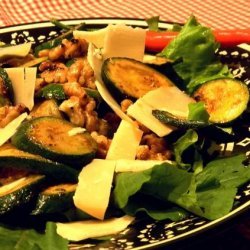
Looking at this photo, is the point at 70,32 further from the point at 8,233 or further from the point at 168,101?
the point at 8,233

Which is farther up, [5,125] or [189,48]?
[189,48]

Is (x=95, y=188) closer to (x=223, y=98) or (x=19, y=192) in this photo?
(x=19, y=192)

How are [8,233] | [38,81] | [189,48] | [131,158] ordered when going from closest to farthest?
[8,233], [131,158], [38,81], [189,48]

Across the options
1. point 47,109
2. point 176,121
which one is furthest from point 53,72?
point 176,121

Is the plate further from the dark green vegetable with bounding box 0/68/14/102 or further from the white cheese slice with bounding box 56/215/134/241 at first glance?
the dark green vegetable with bounding box 0/68/14/102

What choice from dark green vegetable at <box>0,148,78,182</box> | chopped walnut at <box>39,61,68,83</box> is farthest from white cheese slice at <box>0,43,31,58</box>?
dark green vegetable at <box>0,148,78,182</box>

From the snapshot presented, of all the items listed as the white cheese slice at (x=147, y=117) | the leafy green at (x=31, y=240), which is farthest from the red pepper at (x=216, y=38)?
the leafy green at (x=31, y=240)

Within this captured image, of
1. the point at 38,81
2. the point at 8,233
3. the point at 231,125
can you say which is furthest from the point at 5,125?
the point at 231,125
